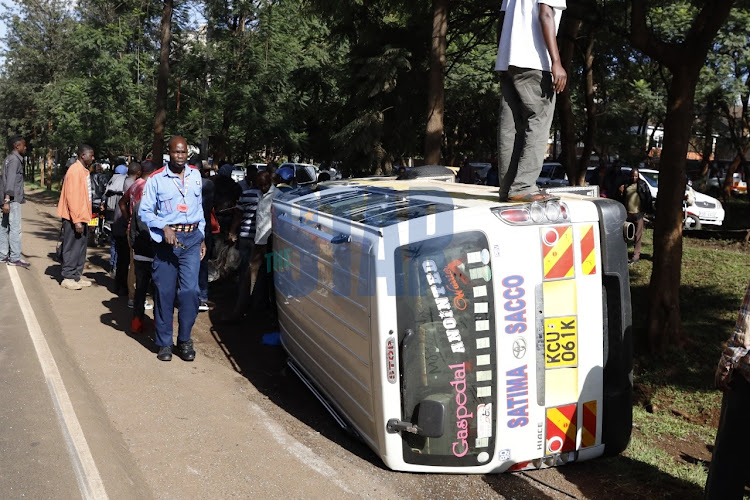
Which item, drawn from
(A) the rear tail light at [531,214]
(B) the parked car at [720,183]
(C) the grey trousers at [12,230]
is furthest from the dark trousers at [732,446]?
(B) the parked car at [720,183]

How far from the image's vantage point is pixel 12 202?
12.1 meters

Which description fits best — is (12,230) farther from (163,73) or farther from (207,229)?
(163,73)

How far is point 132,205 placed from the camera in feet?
29.6

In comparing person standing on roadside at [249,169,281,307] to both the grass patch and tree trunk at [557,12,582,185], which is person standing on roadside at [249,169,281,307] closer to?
the grass patch

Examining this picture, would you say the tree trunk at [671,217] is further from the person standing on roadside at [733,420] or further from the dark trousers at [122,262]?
the dark trousers at [122,262]

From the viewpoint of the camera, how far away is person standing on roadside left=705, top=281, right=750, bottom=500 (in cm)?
368

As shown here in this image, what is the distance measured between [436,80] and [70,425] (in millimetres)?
7933

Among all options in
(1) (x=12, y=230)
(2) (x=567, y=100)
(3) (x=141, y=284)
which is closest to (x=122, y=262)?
(3) (x=141, y=284)

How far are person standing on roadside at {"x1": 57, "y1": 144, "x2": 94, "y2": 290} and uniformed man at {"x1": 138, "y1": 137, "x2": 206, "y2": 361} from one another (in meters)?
4.02

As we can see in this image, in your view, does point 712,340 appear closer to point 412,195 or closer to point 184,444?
point 412,195

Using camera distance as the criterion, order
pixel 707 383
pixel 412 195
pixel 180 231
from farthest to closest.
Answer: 1. pixel 707 383
2. pixel 180 231
3. pixel 412 195

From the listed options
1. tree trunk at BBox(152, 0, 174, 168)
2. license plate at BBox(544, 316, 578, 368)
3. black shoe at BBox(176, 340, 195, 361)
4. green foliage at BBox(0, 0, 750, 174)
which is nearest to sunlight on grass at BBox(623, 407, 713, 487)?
license plate at BBox(544, 316, 578, 368)

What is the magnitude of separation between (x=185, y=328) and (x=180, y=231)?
1013mm

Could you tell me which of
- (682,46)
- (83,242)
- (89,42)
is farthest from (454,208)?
(89,42)
